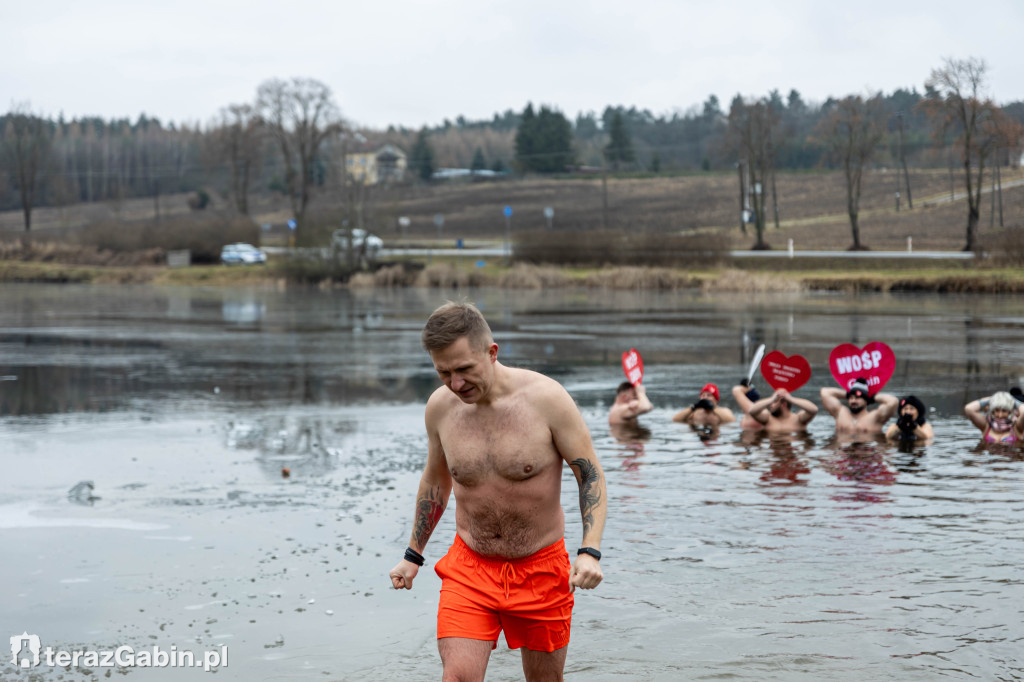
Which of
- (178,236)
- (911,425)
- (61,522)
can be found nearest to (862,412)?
(911,425)

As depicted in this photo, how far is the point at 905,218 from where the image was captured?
70562mm

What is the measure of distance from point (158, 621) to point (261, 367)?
1398 centimetres

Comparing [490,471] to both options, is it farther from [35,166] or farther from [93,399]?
[35,166]

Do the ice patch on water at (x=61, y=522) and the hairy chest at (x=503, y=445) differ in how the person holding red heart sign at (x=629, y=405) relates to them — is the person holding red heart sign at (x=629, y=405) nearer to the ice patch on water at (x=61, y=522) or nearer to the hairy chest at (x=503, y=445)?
the ice patch on water at (x=61, y=522)

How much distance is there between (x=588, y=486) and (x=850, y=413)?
29.2 ft

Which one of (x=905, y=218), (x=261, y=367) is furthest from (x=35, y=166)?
(x=261, y=367)

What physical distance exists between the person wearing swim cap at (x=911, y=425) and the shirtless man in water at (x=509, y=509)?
8.44 metres

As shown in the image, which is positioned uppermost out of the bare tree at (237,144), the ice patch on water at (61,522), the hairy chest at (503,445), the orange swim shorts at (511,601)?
the bare tree at (237,144)

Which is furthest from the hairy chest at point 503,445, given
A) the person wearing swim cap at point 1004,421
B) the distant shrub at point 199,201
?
the distant shrub at point 199,201

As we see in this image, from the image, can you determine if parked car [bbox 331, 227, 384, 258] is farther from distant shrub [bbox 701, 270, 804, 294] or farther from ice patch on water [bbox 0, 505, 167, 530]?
ice patch on water [bbox 0, 505, 167, 530]

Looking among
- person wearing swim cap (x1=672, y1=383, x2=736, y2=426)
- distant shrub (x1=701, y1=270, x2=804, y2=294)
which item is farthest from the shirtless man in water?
distant shrub (x1=701, y1=270, x2=804, y2=294)

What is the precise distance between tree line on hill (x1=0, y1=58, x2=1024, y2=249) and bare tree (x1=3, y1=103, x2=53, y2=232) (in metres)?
0.16

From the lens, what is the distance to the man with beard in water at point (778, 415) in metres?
12.7

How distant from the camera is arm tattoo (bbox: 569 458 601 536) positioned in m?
4.44
